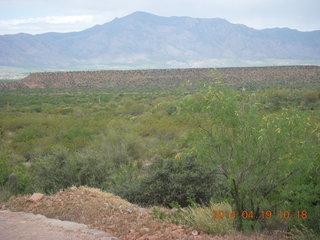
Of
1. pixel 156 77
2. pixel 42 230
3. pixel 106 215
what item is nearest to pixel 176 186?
pixel 106 215

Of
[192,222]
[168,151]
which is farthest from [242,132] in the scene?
[168,151]

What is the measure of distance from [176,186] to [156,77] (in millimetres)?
75362

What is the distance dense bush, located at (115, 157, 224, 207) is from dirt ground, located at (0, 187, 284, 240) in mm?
1506

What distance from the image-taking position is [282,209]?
8.05 m

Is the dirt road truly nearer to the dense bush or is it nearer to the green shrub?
the green shrub

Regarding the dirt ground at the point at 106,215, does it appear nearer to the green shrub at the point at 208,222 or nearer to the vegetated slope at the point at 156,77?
the green shrub at the point at 208,222

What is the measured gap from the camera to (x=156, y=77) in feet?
281

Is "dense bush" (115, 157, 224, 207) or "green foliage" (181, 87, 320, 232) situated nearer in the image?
"green foliage" (181, 87, 320, 232)

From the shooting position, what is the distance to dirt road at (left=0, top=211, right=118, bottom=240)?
7.15 meters
